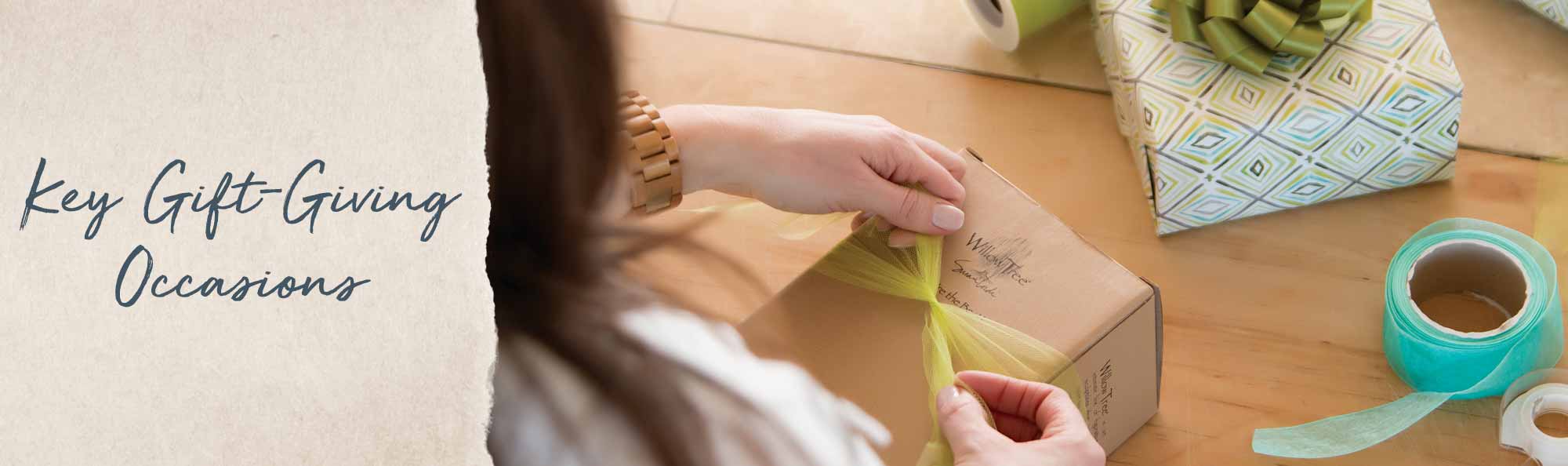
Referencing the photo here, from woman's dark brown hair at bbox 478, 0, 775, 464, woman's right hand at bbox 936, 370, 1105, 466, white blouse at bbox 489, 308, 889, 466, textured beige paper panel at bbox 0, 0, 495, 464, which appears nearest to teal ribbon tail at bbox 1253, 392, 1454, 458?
woman's right hand at bbox 936, 370, 1105, 466

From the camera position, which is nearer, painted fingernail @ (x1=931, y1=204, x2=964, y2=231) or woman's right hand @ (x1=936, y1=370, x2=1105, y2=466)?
woman's right hand @ (x1=936, y1=370, x2=1105, y2=466)

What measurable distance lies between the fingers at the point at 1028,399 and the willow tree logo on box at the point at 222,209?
0.40m

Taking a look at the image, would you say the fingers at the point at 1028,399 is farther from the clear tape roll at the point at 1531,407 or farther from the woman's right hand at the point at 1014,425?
the clear tape roll at the point at 1531,407

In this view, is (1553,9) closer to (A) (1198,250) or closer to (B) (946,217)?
(A) (1198,250)

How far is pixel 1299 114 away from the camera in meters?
0.88

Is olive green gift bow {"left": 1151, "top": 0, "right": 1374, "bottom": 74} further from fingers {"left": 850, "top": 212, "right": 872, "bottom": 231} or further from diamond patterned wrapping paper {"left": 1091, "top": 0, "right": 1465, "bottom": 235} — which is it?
fingers {"left": 850, "top": 212, "right": 872, "bottom": 231}

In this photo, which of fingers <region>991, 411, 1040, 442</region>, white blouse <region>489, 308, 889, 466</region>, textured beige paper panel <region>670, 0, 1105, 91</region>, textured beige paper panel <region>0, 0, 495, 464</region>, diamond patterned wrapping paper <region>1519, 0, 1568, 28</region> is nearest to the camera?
textured beige paper panel <region>0, 0, 495, 464</region>

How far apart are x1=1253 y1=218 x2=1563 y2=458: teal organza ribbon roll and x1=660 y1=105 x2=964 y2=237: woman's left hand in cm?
33

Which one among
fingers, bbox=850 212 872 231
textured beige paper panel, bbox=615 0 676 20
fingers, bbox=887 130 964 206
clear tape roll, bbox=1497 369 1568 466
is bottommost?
clear tape roll, bbox=1497 369 1568 466

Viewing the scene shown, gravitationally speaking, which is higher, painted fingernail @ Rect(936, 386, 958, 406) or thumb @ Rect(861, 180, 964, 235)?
thumb @ Rect(861, 180, 964, 235)

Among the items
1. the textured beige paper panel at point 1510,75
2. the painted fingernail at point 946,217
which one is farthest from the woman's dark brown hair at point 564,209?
the textured beige paper panel at point 1510,75

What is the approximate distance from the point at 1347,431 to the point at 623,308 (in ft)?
1.80

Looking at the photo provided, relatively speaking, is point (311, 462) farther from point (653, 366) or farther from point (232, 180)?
point (653, 366)

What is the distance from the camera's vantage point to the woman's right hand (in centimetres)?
67
